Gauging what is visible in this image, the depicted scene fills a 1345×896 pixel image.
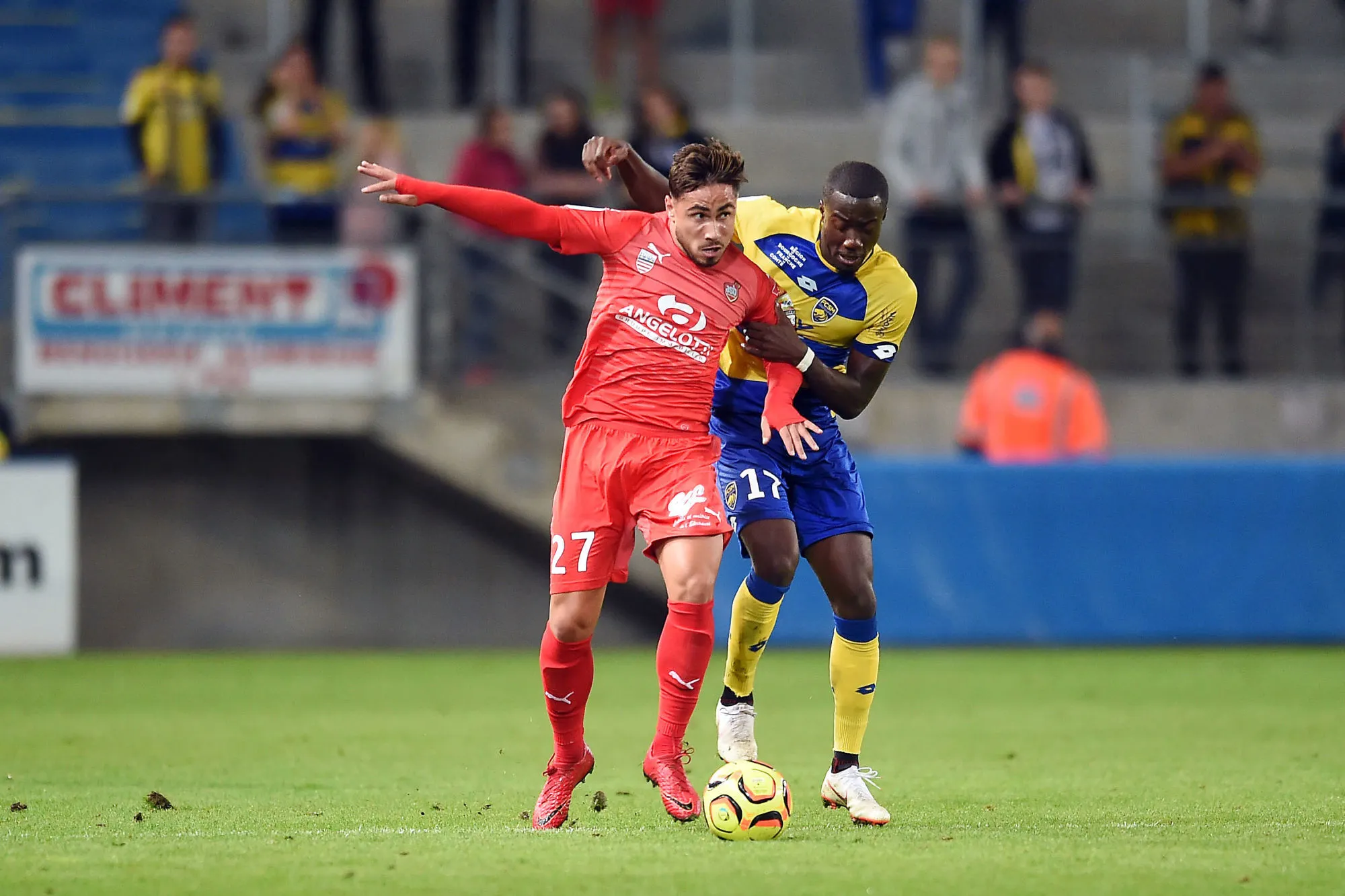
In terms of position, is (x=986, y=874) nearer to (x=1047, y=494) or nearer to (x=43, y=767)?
(x=43, y=767)

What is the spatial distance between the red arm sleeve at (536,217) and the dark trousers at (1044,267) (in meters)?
8.93

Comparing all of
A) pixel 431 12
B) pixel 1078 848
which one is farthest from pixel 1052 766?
pixel 431 12

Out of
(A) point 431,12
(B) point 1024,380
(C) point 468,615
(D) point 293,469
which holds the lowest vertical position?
(C) point 468,615

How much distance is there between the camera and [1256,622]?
1436cm

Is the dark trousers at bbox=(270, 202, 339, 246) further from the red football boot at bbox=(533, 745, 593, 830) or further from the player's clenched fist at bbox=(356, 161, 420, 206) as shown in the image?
the red football boot at bbox=(533, 745, 593, 830)

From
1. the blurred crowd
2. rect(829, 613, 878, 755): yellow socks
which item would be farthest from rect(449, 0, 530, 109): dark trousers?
rect(829, 613, 878, 755): yellow socks

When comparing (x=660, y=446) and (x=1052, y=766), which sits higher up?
(x=660, y=446)

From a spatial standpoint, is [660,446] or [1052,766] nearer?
[660,446]

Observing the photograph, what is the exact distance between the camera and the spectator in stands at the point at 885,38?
18234mm

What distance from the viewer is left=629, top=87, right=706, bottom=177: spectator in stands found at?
14375 mm

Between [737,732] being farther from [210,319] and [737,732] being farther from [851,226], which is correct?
[210,319]

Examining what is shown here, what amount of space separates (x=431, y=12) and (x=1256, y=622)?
10.3 meters

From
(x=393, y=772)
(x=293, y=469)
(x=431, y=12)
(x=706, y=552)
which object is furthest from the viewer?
(x=431, y=12)

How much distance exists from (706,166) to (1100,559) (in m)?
8.46
